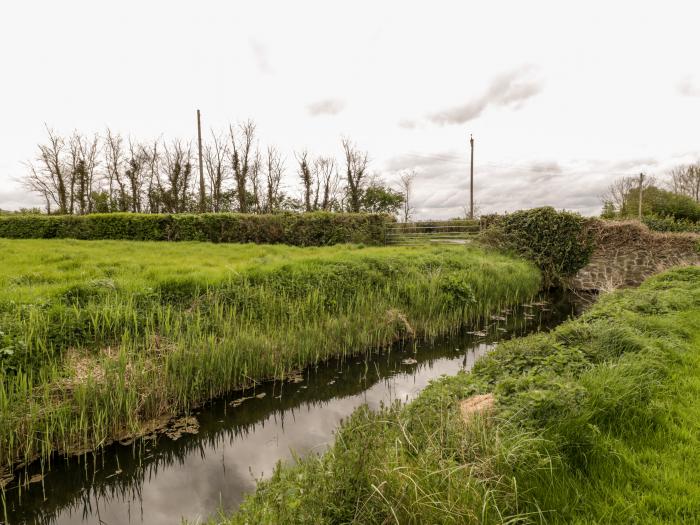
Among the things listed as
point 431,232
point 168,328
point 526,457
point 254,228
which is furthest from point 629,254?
point 254,228

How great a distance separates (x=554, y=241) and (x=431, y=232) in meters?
9.19

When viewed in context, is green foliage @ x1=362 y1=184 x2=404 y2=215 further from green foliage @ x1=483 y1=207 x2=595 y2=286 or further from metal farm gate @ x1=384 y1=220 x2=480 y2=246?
green foliage @ x1=483 y1=207 x2=595 y2=286

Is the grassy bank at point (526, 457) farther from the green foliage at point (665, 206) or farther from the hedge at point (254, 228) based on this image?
the green foliage at point (665, 206)

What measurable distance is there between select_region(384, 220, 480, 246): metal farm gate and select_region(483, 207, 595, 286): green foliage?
508 cm

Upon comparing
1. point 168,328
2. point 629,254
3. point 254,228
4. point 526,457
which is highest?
point 254,228

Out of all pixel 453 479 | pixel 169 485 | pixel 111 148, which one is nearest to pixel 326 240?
pixel 169 485

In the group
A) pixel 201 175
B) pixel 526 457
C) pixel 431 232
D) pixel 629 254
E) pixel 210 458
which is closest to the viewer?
pixel 526 457

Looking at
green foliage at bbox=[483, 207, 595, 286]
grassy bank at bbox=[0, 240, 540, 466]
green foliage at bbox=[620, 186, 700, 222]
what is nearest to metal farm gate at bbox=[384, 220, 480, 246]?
green foliage at bbox=[483, 207, 595, 286]

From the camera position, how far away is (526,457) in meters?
2.37

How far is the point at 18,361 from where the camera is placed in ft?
13.5

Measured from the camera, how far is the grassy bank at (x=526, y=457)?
2.05m

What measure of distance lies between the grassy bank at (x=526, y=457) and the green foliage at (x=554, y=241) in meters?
10.2

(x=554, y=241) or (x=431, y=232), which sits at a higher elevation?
(x=431, y=232)

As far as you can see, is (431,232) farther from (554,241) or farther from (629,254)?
(629,254)
